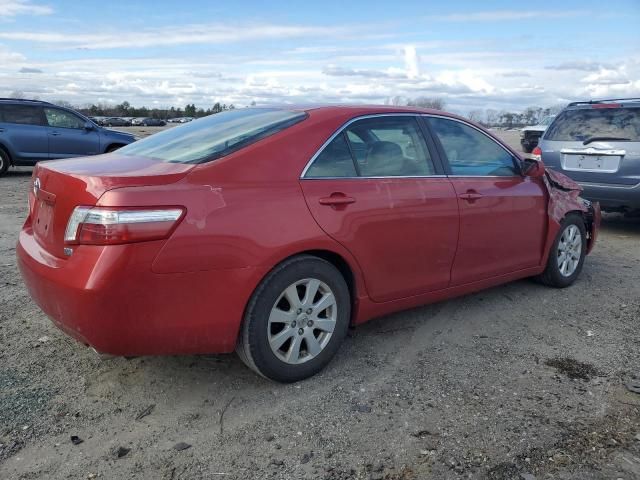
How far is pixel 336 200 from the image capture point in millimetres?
3426

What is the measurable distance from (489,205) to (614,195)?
12.2ft

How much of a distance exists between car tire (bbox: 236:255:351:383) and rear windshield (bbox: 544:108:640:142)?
17.3ft

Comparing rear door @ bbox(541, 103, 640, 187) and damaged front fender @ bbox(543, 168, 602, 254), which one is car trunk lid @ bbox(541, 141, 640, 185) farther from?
damaged front fender @ bbox(543, 168, 602, 254)

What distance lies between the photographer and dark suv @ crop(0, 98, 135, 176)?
12945 millimetres

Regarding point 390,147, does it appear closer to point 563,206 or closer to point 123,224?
point 123,224

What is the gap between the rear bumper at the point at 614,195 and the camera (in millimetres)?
7086

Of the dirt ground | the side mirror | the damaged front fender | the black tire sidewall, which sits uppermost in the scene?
the side mirror

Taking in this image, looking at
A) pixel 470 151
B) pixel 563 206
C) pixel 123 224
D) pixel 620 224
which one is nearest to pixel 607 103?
pixel 620 224

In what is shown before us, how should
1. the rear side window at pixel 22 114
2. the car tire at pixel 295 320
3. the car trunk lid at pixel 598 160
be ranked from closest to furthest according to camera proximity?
1. the car tire at pixel 295 320
2. the car trunk lid at pixel 598 160
3. the rear side window at pixel 22 114

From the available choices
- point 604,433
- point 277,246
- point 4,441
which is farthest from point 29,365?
point 604,433

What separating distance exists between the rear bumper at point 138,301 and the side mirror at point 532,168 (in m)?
2.65

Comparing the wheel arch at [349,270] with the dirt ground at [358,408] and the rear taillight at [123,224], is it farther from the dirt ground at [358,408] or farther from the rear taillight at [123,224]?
the rear taillight at [123,224]

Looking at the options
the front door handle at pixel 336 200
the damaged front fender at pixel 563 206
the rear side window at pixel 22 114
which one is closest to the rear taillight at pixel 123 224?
the front door handle at pixel 336 200

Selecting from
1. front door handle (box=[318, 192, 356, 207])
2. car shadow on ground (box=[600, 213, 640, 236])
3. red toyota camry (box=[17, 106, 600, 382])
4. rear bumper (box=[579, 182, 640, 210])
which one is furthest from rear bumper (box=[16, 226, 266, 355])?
car shadow on ground (box=[600, 213, 640, 236])
